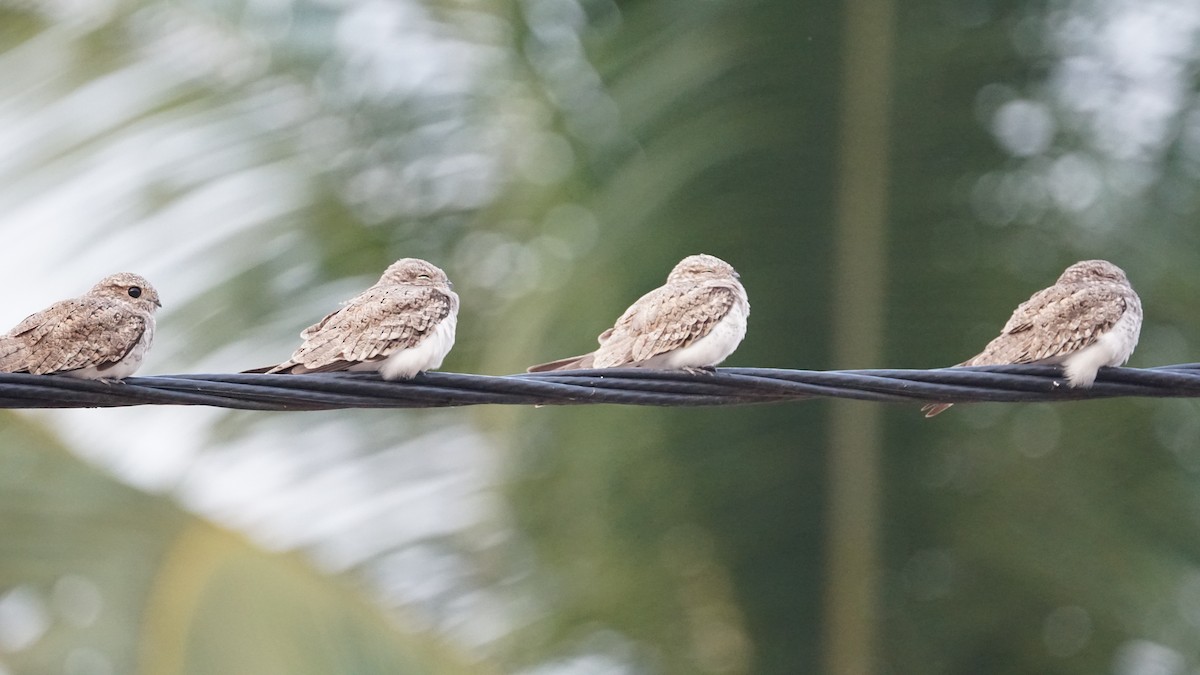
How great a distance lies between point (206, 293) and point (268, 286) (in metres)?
0.32

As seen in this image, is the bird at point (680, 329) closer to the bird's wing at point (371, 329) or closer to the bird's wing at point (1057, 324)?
the bird's wing at point (371, 329)

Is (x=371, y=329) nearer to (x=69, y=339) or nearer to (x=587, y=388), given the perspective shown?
(x=69, y=339)

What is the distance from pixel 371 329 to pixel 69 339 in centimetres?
102

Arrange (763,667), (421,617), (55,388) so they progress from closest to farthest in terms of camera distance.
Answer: (55,388), (763,667), (421,617)

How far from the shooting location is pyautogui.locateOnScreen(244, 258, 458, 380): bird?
553 centimetres

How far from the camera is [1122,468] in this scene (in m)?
7.45

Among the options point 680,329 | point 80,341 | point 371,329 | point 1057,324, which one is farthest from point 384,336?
point 1057,324

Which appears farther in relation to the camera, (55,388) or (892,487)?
(892,487)

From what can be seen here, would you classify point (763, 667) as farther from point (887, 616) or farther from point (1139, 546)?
point (1139, 546)

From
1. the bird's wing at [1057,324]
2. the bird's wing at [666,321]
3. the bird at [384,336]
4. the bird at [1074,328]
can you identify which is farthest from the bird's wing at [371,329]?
the bird's wing at [1057,324]

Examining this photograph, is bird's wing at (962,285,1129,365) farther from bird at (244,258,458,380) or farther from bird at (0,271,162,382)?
bird at (0,271,162,382)

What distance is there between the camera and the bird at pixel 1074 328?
5.80 meters

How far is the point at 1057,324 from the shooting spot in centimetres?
596

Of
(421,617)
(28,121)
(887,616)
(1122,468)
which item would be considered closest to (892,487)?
(887,616)
